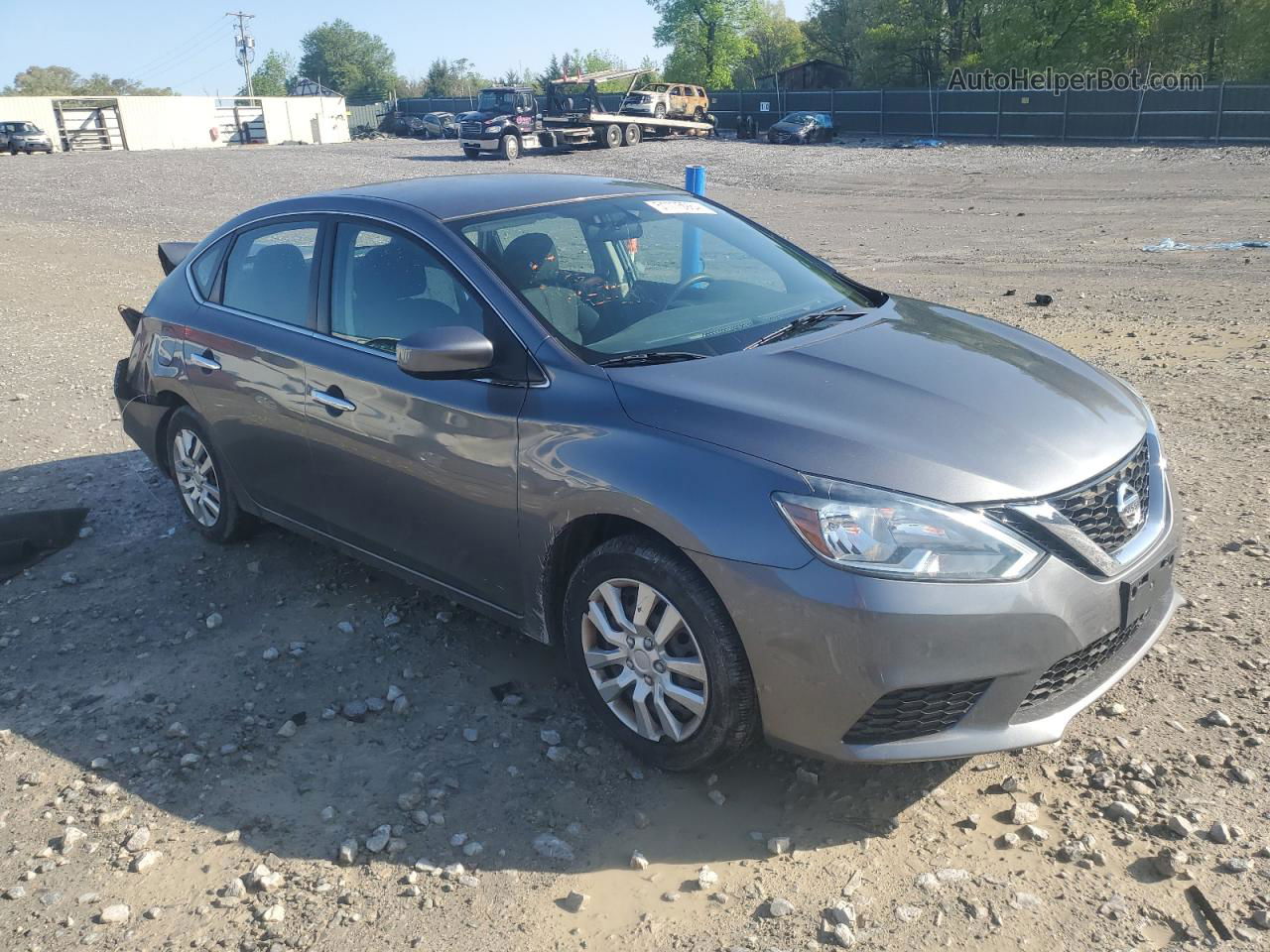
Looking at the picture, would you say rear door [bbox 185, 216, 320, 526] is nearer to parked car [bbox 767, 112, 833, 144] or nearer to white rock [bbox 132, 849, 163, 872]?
white rock [bbox 132, 849, 163, 872]

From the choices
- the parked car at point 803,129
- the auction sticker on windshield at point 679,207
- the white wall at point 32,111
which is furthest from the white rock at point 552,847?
the white wall at point 32,111

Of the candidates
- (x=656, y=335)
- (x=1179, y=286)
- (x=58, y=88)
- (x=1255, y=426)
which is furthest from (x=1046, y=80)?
(x=58, y=88)

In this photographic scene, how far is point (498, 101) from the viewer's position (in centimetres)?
3988

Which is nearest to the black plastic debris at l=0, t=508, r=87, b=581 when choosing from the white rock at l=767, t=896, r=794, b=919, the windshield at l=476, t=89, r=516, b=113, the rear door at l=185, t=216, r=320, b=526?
the rear door at l=185, t=216, r=320, b=526

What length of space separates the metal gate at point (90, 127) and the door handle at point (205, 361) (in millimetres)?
63658

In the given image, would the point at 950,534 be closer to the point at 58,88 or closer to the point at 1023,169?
the point at 1023,169

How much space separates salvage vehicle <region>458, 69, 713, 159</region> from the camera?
39062mm

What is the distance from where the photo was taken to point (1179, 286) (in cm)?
1126

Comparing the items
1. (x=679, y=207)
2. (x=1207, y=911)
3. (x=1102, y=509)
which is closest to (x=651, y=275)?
(x=679, y=207)

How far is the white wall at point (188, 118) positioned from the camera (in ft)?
201

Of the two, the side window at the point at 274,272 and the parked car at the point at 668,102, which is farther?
the parked car at the point at 668,102

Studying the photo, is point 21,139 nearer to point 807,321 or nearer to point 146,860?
point 807,321

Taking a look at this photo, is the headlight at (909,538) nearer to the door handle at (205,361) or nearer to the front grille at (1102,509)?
the front grille at (1102,509)

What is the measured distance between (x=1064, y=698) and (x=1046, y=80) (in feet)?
167
